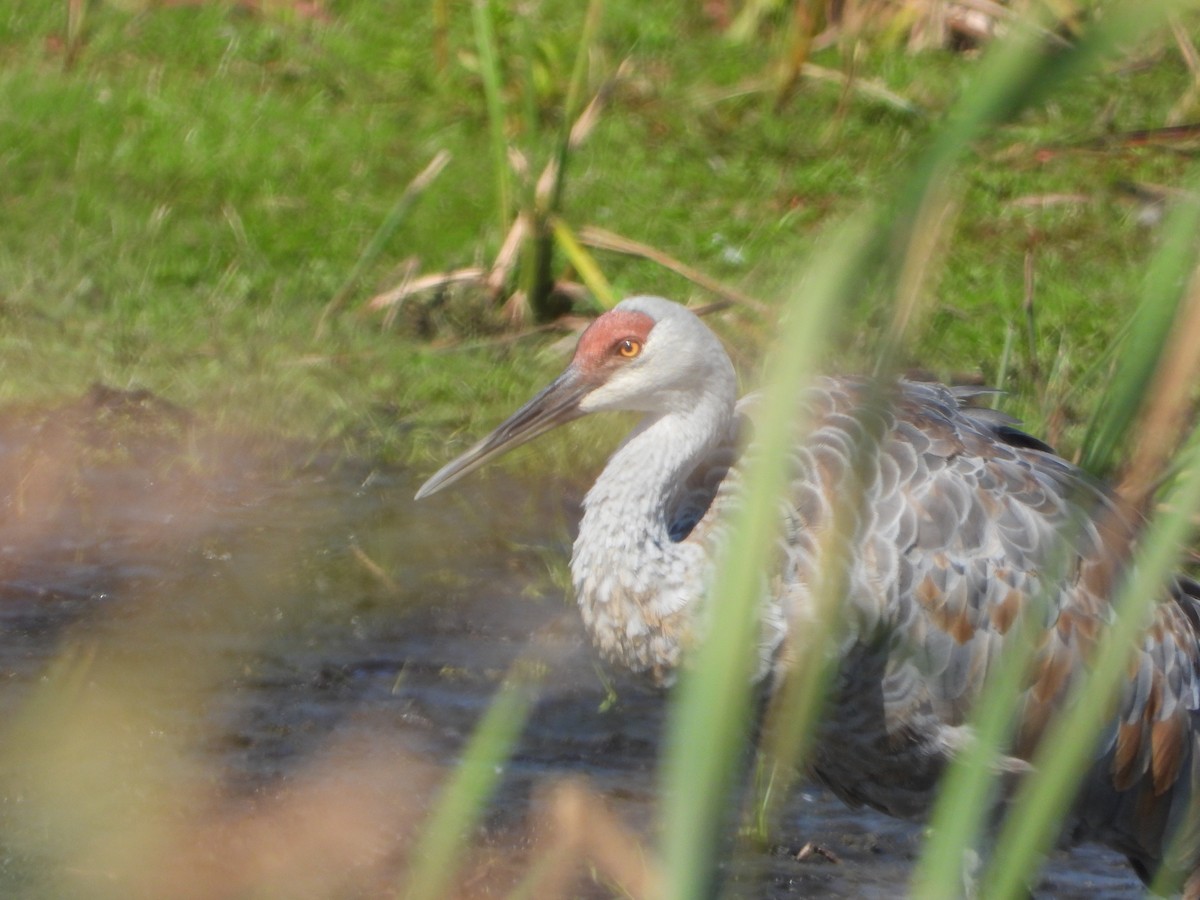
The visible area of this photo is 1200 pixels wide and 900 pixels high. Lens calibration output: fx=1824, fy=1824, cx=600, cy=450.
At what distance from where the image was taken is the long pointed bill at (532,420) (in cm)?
366

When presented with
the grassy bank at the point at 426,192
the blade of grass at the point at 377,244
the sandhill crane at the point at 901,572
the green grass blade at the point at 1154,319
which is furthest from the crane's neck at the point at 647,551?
the blade of grass at the point at 377,244

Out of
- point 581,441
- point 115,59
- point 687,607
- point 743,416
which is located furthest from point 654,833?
point 115,59

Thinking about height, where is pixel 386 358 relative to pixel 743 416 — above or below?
below

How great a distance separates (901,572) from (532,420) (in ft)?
2.71

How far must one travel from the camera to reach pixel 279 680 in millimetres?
4051

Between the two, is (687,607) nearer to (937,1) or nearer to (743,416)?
(743,416)

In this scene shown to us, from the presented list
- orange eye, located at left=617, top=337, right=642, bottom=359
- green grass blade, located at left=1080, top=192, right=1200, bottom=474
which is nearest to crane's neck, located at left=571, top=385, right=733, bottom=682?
orange eye, located at left=617, top=337, right=642, bottom=359

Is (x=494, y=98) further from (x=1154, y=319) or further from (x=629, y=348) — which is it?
(x=1154, y=319)

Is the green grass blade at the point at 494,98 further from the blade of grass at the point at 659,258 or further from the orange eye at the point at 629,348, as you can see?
the orange eye at the point at 629,348

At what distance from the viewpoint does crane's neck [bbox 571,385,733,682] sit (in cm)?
331

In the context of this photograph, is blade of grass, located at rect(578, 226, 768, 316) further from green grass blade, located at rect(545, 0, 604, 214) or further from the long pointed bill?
the long pointed bill

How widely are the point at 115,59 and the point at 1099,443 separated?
Result: 18.2ft

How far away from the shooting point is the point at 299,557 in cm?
455

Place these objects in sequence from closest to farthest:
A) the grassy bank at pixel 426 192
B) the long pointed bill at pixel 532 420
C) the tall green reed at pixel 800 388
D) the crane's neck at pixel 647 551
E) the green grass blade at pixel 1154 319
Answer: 1. the tall green reed at pixel 800 388
2. the green grass blade at pixel 1154 319
3. the crane's neck at pixel 647 551
4. the long pointed bill at pixel 532 420
5. the grassy bank at pixel 426 192
